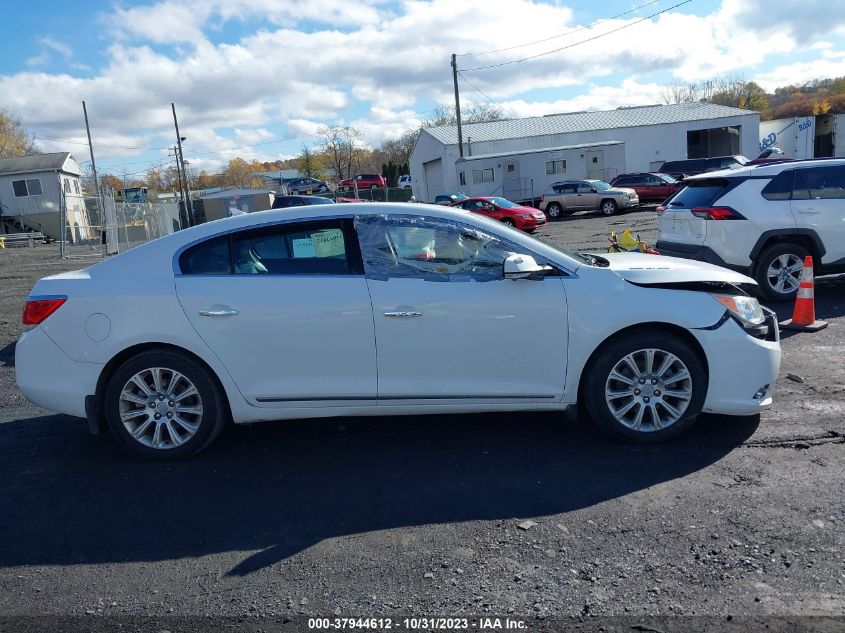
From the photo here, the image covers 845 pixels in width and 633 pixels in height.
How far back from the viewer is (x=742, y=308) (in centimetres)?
453

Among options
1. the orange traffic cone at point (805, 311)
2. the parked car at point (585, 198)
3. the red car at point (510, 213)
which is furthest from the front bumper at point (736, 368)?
→ the parked car at point (585, 198)

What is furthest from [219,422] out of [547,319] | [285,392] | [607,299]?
[607,299]

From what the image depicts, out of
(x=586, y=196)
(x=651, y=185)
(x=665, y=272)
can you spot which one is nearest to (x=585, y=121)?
(x=651, y=185)

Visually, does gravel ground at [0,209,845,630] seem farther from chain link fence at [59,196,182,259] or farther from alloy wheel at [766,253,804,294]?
chain link fence at [59,196,182,259]

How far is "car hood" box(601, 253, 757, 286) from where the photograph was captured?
4508mm

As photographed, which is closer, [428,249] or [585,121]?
[428,249]

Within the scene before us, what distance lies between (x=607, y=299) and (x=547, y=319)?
41cm

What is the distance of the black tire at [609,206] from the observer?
104ft

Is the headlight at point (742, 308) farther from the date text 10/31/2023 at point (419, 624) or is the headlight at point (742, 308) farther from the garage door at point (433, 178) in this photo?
the garage door at point (433, 178)

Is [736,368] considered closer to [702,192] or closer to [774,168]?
[702,192]


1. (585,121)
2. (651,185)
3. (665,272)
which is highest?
(585,121)

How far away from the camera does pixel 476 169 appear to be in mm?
42156

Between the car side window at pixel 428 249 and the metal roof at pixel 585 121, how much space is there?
44648 millimetres

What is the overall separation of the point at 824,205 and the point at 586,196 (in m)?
24.4
